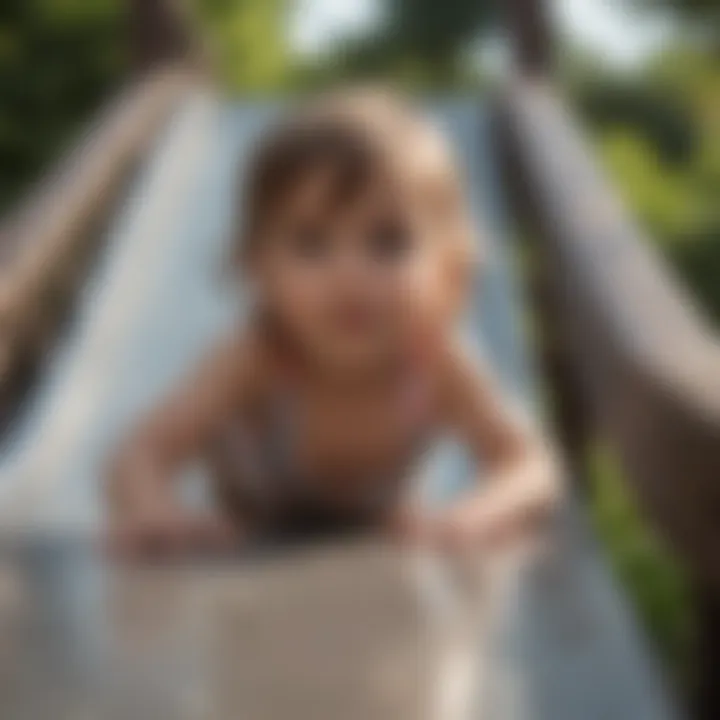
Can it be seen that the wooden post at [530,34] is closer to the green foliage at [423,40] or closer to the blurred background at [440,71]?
the blurred background at [440,71]

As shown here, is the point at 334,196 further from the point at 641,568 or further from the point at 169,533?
the point at 641,568

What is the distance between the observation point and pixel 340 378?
2.99 ft

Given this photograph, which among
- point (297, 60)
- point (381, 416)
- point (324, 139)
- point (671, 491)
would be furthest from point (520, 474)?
point (297, 60)

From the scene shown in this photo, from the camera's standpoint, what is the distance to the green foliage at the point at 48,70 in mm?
3430

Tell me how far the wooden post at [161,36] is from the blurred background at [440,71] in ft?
0.20

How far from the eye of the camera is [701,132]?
4199mm

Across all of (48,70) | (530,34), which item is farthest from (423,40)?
(530,34)

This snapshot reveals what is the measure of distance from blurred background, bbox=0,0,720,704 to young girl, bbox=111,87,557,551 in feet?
5.10

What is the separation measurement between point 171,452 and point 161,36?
158 centimetres

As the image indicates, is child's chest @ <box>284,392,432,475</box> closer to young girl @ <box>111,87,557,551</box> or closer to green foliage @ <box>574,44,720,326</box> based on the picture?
young girl @ <box>111,87,557,551</box>

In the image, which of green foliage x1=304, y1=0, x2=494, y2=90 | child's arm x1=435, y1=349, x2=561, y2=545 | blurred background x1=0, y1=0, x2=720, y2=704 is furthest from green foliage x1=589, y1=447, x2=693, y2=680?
green foliage x1=304, y1=0, x2=494, y2=90

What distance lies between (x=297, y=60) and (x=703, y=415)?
3674 millimetres

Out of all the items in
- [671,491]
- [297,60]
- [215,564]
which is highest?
[297,60]

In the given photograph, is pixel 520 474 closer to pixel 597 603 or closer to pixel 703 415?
pixel 597 603
